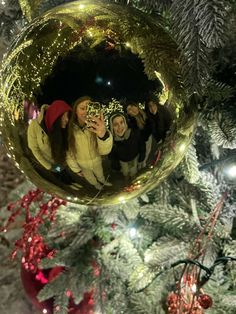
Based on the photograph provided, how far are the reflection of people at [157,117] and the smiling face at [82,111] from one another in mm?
59

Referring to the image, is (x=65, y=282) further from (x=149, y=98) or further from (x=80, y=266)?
(x=149, y=98)

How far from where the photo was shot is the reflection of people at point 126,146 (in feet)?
1.41

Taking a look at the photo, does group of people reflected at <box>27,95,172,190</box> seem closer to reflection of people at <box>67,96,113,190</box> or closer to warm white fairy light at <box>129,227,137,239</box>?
reflection of people at <box>67,96,113,190</box>

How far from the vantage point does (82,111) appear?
1.39 feet

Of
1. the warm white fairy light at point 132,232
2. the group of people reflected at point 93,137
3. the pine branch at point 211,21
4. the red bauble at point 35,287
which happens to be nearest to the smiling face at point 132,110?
the group of people reflected at point 93,137

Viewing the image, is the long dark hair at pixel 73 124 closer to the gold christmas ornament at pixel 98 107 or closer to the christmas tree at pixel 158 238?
the gold christmas ornament at pixel 98 107

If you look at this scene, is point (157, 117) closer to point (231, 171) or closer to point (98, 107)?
point (98, 107)

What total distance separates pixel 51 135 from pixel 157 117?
102 mm

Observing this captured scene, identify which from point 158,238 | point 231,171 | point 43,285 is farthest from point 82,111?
point 43,285

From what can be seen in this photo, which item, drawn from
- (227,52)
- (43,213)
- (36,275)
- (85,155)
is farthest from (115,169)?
(36,275)

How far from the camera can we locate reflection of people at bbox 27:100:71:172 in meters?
0.43

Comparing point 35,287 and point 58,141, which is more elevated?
point 58,141

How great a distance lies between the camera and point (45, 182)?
0.50 m

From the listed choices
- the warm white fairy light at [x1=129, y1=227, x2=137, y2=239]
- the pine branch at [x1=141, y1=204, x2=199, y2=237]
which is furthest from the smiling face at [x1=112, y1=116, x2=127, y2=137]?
the warm white fairy light at [x1=129, y1=227, x2=137, y2=239]
